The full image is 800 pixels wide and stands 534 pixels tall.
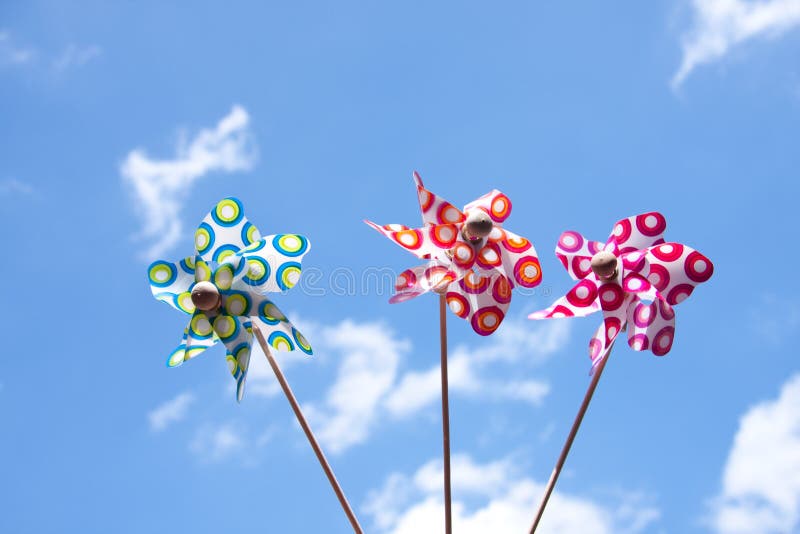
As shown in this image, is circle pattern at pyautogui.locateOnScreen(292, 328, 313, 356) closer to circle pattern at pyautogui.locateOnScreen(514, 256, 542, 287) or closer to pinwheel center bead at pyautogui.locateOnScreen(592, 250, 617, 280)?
circle pattern at pyautogui.locateOnScreen(514, 256, 542, 287)

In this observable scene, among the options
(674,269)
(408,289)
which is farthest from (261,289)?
(674,269)

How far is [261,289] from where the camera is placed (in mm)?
3918

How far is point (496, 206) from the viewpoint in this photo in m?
4.07

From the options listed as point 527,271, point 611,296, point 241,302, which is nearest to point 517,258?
point 527,271

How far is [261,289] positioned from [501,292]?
1.06 meters

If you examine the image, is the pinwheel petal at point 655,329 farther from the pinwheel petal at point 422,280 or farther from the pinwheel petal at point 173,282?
the pinwheel petal at point 173,282

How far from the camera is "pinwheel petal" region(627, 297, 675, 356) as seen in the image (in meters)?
3.79

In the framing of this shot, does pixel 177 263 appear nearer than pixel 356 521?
No

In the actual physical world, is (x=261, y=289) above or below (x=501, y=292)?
above

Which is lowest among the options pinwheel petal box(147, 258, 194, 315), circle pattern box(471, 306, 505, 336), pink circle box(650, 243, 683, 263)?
pink circle box(650, 243, 683, 263)

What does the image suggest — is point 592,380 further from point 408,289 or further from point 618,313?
point 408,289

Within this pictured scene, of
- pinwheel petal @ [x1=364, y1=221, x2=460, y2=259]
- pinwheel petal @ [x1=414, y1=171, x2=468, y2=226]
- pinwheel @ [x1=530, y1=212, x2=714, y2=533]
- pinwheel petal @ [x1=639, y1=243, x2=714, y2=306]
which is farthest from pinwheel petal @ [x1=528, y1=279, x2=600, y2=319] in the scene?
pinwheel petal @ [x1=414, y1=171, x2=468, y2=226]

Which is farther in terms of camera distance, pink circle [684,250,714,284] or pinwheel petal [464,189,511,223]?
pinwheel petal [464,189,511,223]

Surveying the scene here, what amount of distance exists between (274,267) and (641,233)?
5.51 ft
